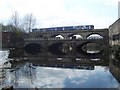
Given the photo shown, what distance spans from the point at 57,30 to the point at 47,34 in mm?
4665

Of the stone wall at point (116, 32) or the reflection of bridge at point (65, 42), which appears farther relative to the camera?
the reflection of bridge at point (65, 42)

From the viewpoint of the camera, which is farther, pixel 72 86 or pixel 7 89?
pixel 72 86

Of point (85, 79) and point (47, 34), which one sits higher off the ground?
point (47, 34)

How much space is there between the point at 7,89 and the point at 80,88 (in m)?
8.10

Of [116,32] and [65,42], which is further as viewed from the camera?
[65,42]

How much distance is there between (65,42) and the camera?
8581 centimetres

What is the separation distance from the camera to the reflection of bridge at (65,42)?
79662 mm

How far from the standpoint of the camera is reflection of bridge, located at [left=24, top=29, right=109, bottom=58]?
79.7 metres

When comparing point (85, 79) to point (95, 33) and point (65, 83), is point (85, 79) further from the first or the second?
point (95, 33)

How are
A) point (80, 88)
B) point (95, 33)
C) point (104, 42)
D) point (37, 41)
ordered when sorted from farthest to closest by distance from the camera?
point (95, 33) < point (37, 41) < point (104, 42) < point (80, 88)

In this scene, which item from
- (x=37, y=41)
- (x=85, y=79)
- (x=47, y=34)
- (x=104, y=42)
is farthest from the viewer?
(x=47, y=34)

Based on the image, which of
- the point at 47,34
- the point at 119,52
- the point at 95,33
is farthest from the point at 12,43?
the point at 119,52

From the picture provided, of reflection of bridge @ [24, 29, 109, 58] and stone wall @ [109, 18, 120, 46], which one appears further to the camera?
reflection of bridge @ [24, 29, 109, 58]

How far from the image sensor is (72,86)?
26109mm
